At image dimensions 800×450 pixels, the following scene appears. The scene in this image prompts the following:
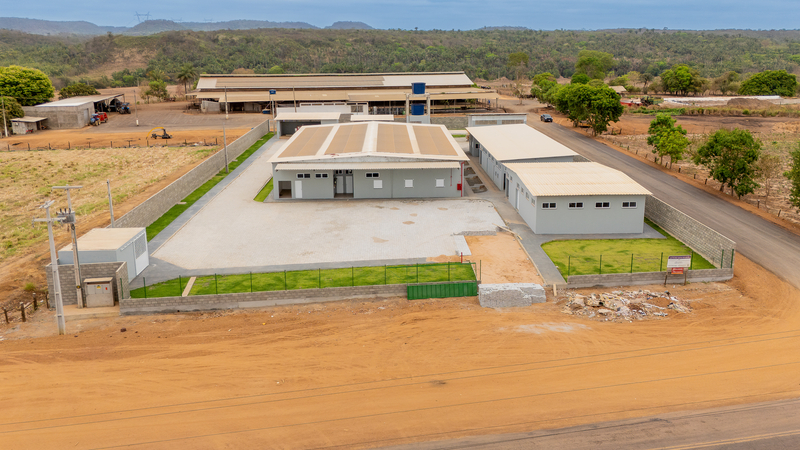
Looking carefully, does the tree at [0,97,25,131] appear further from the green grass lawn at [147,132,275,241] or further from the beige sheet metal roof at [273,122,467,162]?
the beige sheet metal roof at [273,122,467,162]

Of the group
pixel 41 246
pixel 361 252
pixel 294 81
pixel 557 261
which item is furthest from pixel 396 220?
pixel 294 81

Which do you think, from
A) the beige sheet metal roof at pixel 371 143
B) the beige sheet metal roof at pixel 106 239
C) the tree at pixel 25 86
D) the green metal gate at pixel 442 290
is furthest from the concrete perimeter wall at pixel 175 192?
the tree at pixel 25 86

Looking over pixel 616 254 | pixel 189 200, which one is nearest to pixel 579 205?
pixel 616 254

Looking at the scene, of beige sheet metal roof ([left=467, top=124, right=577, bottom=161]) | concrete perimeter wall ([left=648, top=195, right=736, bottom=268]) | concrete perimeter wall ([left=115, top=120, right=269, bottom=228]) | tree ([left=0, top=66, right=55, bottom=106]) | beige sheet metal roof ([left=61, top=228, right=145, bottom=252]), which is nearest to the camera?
beige sheet metal roof ([left=61, top=228, right=145, bottom=252])

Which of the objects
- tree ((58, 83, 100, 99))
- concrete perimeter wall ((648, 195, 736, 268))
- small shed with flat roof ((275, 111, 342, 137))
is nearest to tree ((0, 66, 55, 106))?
tree ((58, 83, 100, 99))

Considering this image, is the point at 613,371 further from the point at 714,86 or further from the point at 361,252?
the point at 714,86

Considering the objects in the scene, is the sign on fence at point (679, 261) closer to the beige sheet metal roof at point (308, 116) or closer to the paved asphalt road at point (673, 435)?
the paved asphalt road at point (673, 435)
